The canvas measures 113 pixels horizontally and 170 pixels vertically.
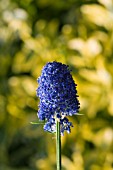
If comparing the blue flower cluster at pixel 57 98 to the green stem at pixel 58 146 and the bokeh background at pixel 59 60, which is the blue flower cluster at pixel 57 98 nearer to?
the green stem at pixel 58 146

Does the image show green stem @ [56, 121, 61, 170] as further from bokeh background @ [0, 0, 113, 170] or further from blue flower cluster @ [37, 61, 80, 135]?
bokeh background @ [0, 0, 113, 170]

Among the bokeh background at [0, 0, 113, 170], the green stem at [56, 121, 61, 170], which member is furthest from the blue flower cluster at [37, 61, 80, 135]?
the bokeh background at [0, 0, 113, 170]

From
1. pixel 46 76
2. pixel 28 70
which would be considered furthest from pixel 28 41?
pixel 46 76

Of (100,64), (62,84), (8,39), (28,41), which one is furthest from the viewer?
(8,39)

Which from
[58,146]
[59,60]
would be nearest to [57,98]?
[58,146]

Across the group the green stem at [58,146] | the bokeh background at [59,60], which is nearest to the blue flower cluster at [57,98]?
the green stem at [58,146]

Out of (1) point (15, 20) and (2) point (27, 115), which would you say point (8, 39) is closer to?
(1) point (15, 20)
